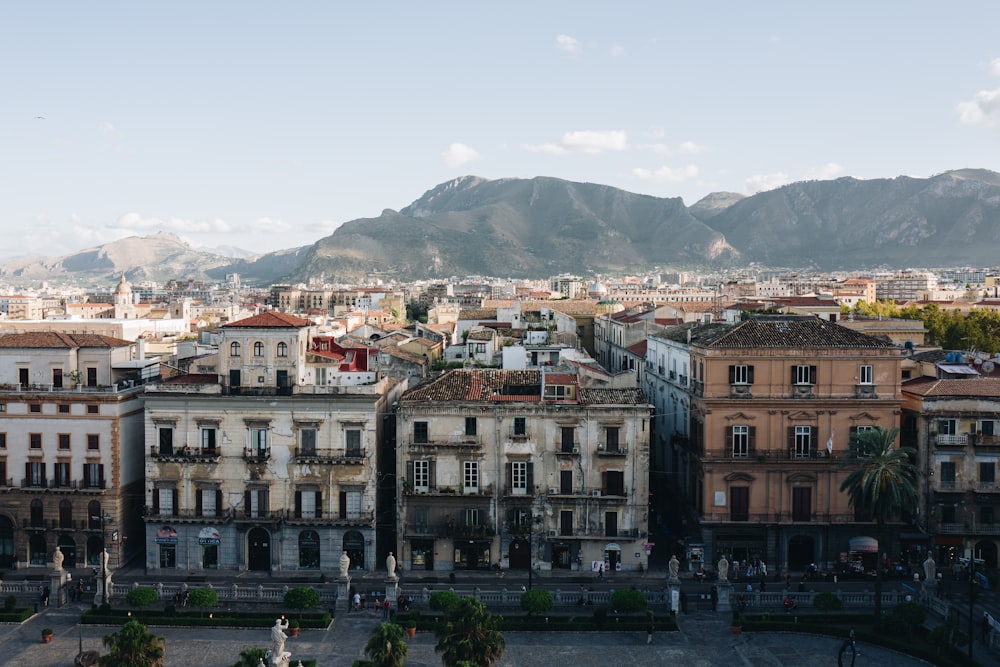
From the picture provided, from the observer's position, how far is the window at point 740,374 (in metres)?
57.6

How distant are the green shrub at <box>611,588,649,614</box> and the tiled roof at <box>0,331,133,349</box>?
3613 cm

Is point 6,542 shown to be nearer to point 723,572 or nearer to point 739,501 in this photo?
point 723,572

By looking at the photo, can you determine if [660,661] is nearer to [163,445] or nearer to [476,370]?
[476,370]

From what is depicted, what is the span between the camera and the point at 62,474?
194 feet

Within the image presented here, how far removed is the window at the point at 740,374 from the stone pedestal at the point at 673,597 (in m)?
13.6

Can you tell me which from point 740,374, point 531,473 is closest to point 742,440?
point 740,374

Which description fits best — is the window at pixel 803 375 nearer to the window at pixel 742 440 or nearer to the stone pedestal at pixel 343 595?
the window at pixel 742 440

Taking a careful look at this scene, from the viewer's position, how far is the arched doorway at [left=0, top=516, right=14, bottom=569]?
59.7 meters

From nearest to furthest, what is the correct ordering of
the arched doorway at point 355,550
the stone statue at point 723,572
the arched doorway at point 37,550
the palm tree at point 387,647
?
the palm tree at point 387,647 → the stone statue at point 723,572 → the arched doorway at point 355,550 → the arched doorway at point 37,550

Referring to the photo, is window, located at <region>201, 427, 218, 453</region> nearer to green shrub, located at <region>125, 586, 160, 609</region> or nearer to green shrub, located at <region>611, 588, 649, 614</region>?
green shrub, located at <region>125, 586, 160, 609</region>

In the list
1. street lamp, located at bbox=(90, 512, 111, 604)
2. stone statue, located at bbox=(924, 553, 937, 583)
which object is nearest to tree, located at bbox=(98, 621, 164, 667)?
street lamp, located at bbox=(90, 512, 111, 604)

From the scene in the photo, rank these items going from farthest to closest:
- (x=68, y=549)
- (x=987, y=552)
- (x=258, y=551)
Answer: (x=68, y=549)
(x=258, y=551)
(x=987, y=552)

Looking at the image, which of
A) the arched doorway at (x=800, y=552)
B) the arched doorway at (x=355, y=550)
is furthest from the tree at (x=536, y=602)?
the arched doorway at (x=800, y=552)

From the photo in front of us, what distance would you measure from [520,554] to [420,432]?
386 inches
